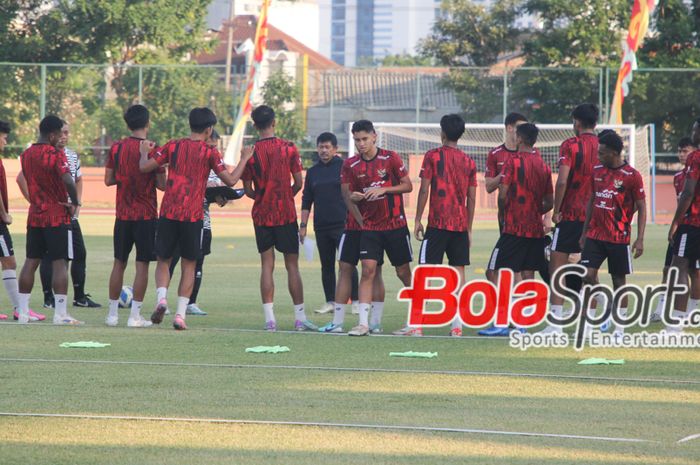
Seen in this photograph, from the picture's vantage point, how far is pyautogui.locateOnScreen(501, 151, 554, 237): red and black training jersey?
11867 mm

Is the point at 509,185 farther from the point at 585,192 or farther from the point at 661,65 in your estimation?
the point at 661,65

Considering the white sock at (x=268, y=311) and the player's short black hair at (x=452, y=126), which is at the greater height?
the player's short black hair at (x=452, y=126)

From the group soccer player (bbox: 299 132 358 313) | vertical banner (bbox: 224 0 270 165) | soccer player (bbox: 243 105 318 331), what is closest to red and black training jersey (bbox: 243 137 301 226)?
soccer player (bbox: 243 105 318 331)

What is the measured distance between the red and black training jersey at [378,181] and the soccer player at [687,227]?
2587 mm

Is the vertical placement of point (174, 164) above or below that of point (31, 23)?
below

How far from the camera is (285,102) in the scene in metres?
45.2

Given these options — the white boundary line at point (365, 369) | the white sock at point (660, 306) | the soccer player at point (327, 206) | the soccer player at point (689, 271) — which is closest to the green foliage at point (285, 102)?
the soccer player at point (327, 206)

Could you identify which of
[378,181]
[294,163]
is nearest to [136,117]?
[294,163]

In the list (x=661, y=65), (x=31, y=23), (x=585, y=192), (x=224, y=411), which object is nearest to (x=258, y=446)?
(x=224, y=411)

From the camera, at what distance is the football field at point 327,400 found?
22.2ft

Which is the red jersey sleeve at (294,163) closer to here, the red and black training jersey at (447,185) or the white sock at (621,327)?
the red and black training jersey at (447,185)

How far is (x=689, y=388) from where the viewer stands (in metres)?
8.84

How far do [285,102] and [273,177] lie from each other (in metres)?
33.5

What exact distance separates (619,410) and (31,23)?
44683 mm
